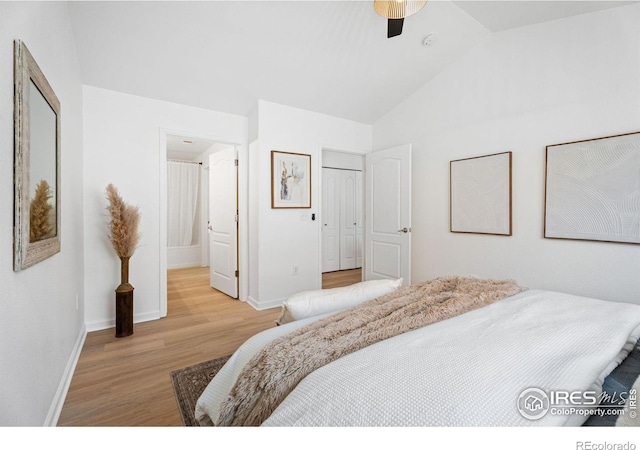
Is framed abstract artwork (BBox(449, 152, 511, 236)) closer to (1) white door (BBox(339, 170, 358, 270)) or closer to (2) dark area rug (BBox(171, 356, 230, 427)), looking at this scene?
(1) white door (BBox(339, 170, 358, 270))

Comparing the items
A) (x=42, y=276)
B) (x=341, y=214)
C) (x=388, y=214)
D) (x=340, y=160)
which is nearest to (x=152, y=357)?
(x=42, y=276)

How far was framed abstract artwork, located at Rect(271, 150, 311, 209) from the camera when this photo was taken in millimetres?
3318

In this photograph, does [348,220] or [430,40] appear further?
[348,220]

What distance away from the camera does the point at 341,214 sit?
5.61 m

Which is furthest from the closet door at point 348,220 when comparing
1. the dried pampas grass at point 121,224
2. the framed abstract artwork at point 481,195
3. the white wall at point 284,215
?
the dried pampas grass at point 121,224

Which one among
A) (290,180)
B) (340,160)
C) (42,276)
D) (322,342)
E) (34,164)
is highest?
(340,160)

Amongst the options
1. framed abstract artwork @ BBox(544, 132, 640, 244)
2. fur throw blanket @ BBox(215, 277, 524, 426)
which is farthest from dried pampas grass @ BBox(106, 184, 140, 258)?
framed abstract artwork @ BBox(544, 132, 640, 244)

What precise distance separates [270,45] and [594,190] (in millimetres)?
2977

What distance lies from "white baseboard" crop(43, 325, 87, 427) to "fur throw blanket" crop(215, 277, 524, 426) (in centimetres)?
117

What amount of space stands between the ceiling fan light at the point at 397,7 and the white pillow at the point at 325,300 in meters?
1.71

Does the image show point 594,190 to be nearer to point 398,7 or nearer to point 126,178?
point 398,7
